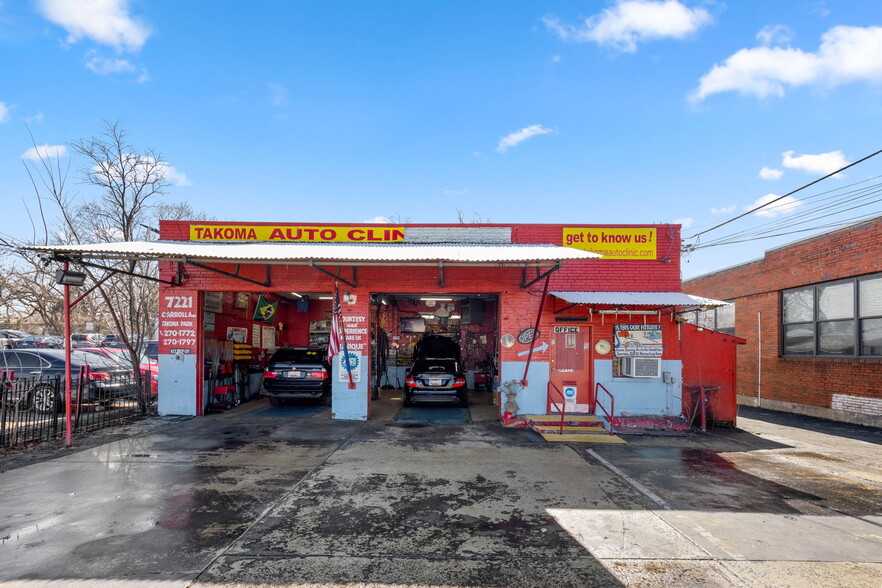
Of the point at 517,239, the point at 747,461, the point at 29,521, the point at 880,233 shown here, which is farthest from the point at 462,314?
the point at 29,521

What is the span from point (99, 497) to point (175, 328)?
6340mm

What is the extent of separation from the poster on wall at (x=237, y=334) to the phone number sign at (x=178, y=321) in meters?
2.37

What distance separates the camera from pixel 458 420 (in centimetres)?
1110

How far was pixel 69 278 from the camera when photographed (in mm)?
8336

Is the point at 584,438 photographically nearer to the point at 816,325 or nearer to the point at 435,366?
the point at 435,366

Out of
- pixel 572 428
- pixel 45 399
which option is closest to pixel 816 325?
pixel 572 428

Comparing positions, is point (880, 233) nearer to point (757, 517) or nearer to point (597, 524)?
point (757, 517)

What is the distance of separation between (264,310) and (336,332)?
18.2ft

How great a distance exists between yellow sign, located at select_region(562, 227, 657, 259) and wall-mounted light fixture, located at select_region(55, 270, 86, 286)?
33.5ft

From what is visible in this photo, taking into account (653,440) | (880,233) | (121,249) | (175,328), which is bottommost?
(653,440)

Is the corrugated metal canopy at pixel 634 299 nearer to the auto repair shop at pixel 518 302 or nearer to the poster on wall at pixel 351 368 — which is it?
the auto repair shop at pixel 518 302

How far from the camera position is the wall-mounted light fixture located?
8164 mm

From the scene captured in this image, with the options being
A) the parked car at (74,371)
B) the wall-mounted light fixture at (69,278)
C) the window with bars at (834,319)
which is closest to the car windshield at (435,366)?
the parked car at (74,371)

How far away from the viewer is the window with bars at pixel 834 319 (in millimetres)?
11688
